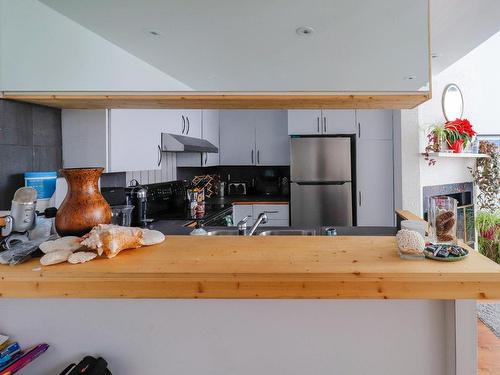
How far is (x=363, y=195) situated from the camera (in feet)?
12.1

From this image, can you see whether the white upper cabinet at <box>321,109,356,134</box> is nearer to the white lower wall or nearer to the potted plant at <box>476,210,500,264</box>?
the potted plant at <box>476,210,500,264</box>

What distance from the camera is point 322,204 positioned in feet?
12.1

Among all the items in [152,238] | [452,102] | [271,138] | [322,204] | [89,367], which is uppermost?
[452,102]

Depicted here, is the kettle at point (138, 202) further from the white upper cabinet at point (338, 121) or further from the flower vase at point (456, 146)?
the flower vase at point (456, 146)

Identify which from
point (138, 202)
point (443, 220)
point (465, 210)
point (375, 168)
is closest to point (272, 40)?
point (443, 220)

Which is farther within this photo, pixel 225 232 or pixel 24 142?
pixel 225 232

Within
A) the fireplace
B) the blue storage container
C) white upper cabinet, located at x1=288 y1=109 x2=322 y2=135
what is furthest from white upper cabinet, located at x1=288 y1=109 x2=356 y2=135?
the blue storage container

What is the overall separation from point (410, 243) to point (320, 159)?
295 cm

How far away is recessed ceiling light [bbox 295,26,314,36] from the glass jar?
1.08 m

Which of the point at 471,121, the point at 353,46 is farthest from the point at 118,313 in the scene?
the point at 471,121

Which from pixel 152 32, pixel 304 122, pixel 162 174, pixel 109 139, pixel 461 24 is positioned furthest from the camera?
pixel 304 122

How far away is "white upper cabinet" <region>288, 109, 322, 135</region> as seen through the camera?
3.72 metres

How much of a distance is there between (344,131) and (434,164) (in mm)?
1120

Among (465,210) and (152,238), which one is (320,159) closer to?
(465,210)
